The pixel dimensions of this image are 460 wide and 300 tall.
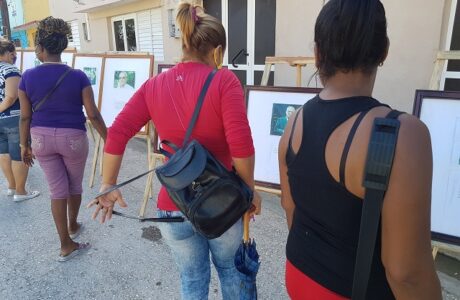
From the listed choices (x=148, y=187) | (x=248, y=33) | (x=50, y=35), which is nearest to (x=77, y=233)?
(x=148, y=187)

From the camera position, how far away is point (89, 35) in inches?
419

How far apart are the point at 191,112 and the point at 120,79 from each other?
3.00m

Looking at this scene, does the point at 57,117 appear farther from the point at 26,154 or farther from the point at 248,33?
the point at 248,33

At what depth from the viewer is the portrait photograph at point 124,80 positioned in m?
4.00

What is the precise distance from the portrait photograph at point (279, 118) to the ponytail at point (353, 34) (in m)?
1.75

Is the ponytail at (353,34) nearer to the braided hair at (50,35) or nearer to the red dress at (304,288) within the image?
the red dress at (304,288)

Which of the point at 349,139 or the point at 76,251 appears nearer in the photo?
the point at 349,139

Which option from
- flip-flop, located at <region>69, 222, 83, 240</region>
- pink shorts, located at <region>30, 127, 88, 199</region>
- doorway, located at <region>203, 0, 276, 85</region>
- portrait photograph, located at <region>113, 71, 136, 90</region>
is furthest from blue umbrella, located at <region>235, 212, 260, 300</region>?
doorway, located at <region>203, 0, 276, 85</region>

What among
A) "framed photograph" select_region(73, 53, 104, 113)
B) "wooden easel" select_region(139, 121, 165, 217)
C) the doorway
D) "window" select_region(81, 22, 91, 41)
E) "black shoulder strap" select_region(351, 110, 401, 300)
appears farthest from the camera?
"window" select_region(81, 22, 91, 41)

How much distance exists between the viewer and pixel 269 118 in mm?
2752

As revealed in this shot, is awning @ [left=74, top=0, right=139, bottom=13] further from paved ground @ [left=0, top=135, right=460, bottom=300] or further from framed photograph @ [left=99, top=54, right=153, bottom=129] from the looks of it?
paved ground @ [left=0, top=135, right=460, bottom=300]

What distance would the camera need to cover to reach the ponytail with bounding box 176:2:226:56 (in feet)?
4.56

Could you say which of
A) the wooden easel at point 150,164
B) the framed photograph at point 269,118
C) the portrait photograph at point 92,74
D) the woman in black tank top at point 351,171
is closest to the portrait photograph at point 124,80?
the portrait photograph at point 92,74

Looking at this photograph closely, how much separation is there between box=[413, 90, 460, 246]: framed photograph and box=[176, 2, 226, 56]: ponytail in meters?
1.35
